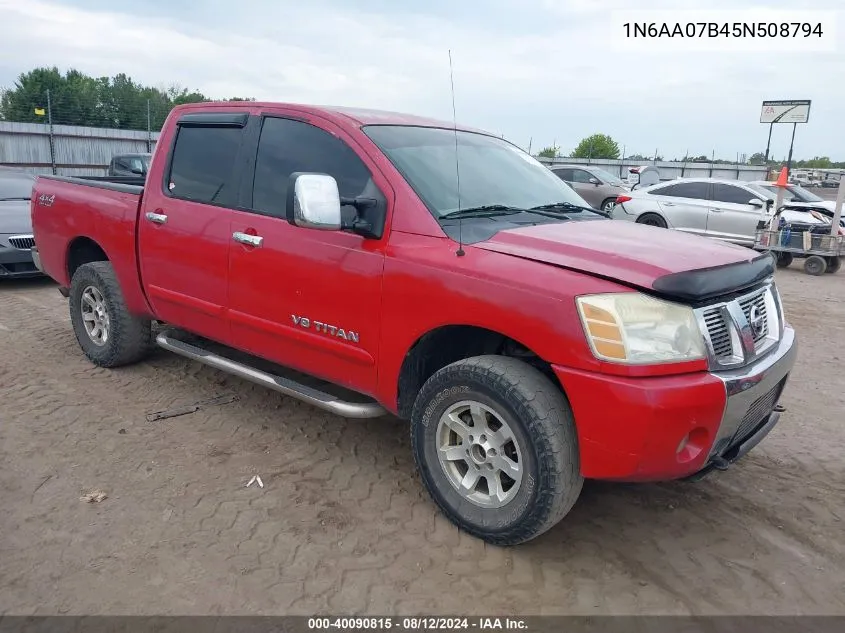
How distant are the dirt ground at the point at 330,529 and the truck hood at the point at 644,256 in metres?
1.20

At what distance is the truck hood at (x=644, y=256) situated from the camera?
2531 mm

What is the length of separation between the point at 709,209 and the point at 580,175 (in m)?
6.31

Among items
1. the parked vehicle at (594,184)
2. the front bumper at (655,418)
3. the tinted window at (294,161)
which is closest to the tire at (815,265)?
the parked vehicle at (594,184)

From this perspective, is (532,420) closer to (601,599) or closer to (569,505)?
(569,505)

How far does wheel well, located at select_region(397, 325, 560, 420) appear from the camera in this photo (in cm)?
299

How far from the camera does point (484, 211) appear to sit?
10.8 feet

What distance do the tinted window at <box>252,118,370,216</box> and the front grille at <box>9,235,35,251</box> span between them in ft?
18.2

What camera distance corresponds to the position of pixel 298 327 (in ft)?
11.3

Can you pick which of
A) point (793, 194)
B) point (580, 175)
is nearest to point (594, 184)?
point (580, 175)

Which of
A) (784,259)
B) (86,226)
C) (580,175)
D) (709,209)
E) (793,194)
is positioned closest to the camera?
(86,226)

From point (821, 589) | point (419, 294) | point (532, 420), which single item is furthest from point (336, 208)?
point (821, 589)
